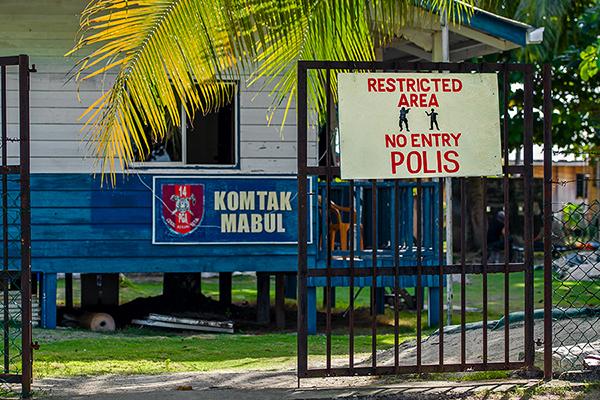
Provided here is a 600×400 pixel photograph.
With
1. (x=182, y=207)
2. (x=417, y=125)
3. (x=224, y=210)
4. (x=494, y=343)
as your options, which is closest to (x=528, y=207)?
(x=417, y=125)

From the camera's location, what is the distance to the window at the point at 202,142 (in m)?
13.7

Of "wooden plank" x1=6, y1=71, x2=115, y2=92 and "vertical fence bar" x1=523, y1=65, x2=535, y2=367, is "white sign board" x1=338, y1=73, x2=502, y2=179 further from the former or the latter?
"wooden plank" x1=6, y1=71, x2=115, y2=92

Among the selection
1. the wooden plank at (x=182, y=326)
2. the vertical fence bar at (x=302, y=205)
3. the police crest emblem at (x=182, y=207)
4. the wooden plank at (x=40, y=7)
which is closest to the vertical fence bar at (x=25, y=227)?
the vertical fence bar at (x=302, y=205)

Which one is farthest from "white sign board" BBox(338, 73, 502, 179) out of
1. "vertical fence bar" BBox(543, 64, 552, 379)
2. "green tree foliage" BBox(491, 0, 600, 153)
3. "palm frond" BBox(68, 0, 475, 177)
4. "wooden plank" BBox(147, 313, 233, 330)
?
"green tree foliage" BBox(491, 0, 600, 153)

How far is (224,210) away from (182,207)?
530 mm

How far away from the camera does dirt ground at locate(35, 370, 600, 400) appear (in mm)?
7258

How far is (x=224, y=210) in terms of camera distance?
13.6 metres

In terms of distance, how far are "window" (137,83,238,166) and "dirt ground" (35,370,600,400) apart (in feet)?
18.8

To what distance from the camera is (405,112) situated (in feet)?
24.4

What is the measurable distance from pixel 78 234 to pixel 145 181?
108cm

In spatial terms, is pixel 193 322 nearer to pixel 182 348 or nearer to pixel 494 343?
pixel 182 348

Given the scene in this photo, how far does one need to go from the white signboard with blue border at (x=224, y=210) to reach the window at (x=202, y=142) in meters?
0.33

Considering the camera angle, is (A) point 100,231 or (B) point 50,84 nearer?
(B) point 50,84

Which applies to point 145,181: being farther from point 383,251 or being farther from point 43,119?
point 383,251
